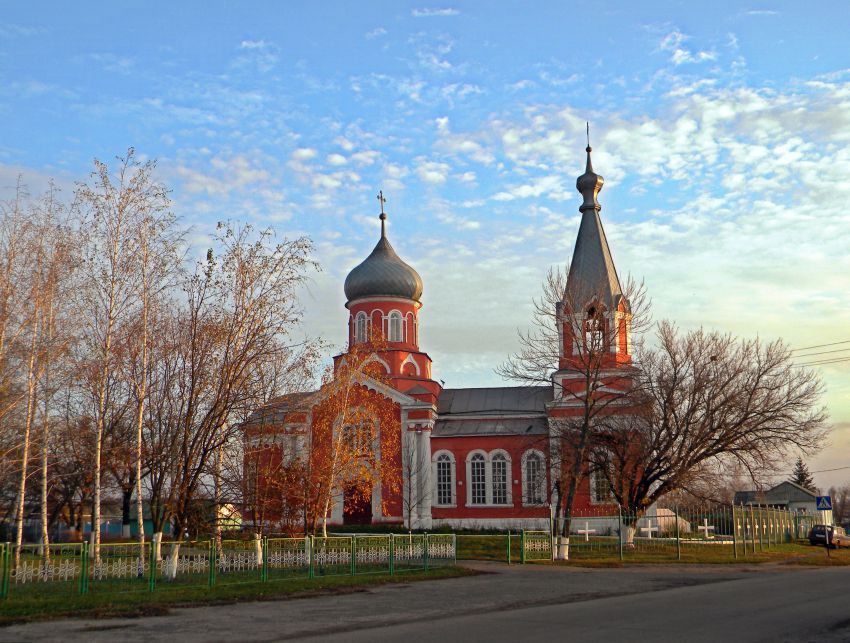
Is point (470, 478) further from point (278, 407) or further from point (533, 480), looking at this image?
point (278, 407)

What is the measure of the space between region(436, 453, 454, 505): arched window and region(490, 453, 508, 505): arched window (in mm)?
1970

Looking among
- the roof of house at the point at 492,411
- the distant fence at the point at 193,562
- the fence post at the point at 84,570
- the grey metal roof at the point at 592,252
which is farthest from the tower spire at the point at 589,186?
the fence post at the point at 84,570

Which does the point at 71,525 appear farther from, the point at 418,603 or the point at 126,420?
the point at 418,603

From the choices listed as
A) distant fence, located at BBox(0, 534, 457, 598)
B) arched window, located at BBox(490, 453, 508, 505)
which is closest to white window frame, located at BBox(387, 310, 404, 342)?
arched window, located at BBox(490, 453, 508, 505)

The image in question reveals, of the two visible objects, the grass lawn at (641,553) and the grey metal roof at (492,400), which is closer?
the grass lawn at (641,553)

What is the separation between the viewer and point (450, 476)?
1537 inches

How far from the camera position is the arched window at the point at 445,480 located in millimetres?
38875

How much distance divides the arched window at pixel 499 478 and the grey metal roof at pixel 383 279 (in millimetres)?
9048

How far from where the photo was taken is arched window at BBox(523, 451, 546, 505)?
1470 inches

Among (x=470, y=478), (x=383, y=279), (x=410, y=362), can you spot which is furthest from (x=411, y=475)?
(x=383, y=279)

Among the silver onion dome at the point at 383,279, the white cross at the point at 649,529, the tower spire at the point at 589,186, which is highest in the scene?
the tower spire at the point at 589,186

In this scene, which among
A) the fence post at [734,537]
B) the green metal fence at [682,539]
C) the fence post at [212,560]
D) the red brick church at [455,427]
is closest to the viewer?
the fence post at [212,560]

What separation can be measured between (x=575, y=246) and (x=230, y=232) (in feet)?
75.3

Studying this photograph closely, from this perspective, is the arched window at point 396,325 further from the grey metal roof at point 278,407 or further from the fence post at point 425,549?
the fence post at point 425,549
